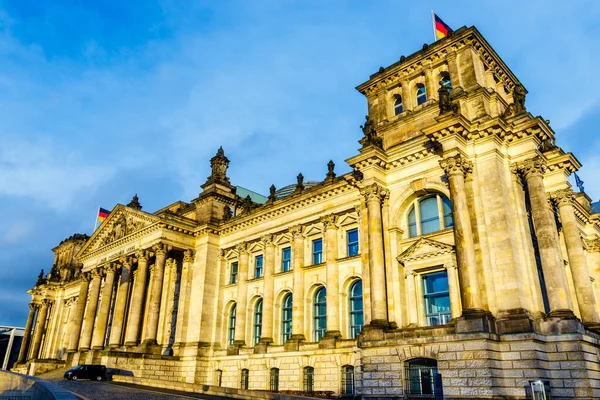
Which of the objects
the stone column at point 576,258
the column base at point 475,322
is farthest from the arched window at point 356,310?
the stone column at point 576,258

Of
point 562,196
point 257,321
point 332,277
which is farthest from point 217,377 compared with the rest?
point 562,196

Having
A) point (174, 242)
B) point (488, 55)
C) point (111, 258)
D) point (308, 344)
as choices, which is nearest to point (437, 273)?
point (308, 344)

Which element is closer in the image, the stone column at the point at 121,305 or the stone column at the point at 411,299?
the stone column at the point at 411,299

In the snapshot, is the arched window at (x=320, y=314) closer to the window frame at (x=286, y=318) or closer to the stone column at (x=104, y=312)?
the window frame at (x=286, y=318)

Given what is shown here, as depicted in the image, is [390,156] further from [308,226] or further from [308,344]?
[308,344]

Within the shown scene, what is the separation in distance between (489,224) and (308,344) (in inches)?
565

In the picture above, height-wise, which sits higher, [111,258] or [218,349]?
[111,258]

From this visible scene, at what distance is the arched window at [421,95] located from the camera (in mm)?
29819

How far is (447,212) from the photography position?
83.5 feet

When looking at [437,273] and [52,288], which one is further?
[52,288]

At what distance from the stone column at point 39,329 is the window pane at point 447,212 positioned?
190 ft

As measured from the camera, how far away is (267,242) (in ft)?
120

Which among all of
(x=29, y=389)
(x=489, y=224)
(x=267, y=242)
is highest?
(x=267, y=242)

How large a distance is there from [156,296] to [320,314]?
1399 cm
